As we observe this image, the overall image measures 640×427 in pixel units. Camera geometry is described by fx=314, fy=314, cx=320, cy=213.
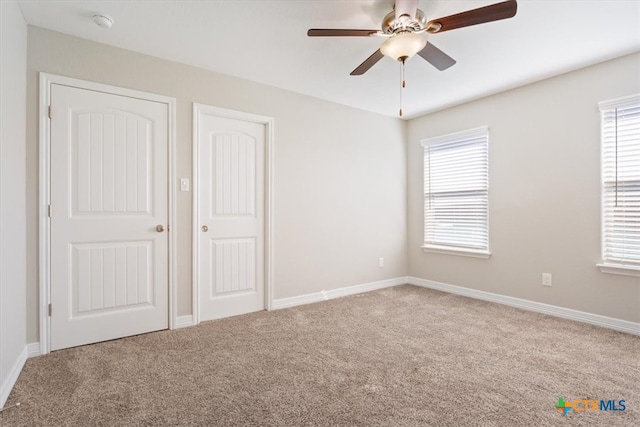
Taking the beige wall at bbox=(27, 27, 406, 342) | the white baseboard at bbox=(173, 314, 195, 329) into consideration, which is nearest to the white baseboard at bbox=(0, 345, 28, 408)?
the beige wall at bbox=(27, 27, 406, 342)

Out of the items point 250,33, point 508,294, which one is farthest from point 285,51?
point 508,294

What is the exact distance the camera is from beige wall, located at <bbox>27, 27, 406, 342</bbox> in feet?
8.07

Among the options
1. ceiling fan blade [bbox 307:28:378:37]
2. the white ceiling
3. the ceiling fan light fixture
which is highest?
the white ceiling

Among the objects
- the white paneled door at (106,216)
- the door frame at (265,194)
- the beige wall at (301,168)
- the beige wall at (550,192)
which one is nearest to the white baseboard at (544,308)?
the beige wall at (550,192)

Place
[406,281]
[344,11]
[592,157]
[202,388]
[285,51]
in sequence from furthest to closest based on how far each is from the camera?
[406,281]
[592,157]
[285,51]
[344,11]
[202,388]

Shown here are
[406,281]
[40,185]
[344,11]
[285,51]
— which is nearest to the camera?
[344,11]

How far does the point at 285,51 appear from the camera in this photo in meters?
2.73

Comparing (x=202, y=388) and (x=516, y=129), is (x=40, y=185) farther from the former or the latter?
(x=516, y=129)

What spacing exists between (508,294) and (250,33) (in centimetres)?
377

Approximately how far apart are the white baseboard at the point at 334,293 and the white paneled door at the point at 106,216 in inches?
47.6

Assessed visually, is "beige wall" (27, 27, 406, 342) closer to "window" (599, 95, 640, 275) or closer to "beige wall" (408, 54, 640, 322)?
"beige wall" (408, 54, 640, 322)

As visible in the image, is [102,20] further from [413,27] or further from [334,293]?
[334,293]

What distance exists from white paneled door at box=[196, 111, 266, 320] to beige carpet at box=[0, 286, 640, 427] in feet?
1.11

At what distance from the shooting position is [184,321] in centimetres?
296
